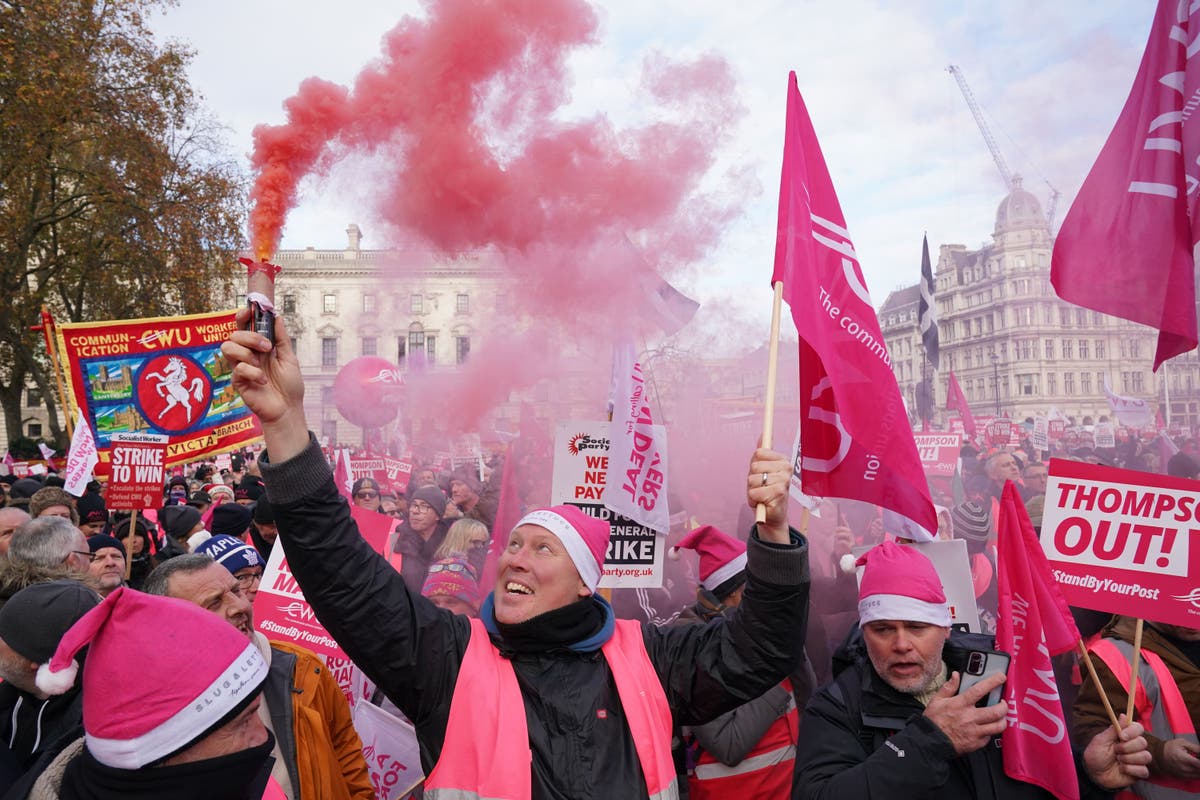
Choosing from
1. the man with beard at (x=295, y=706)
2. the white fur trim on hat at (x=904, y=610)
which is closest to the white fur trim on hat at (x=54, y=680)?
the man with beard at (x=295, y=706)

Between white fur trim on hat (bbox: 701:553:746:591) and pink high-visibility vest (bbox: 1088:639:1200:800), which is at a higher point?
white fur trim on hat (bbox: 701:553:746:591)

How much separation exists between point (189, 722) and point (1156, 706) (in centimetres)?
318

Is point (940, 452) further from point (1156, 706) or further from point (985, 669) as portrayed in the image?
point (985, 669)

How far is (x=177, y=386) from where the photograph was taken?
8.76 metres

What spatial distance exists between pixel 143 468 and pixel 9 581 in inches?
144

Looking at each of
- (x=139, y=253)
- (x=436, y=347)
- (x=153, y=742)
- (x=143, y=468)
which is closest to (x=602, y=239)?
(x=143, y=468)

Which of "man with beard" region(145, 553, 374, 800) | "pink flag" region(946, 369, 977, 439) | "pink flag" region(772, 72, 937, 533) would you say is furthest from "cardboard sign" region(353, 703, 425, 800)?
"pink flag" region(946, 369, 977, 439)

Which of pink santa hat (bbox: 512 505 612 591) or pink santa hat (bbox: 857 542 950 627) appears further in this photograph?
pink santa hat (bbox: 857 542 950 627)

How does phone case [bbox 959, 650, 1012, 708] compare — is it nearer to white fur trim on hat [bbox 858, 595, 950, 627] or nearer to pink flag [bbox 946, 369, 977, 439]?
white fur trim on hat [bbox 858, 595, 950, 627]

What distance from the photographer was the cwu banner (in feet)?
28.0

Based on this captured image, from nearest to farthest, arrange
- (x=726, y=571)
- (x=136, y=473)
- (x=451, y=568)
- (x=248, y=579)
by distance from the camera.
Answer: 1. (x=726, y=571)
2. (x=248, y=579)
3. (x=451, y=568)
4. (x=136, y=473)

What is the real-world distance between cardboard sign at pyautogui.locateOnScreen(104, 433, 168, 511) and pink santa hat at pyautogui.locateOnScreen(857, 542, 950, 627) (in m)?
6.19

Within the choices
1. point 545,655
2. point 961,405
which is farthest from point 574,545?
point 961,405

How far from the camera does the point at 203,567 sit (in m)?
3.25
